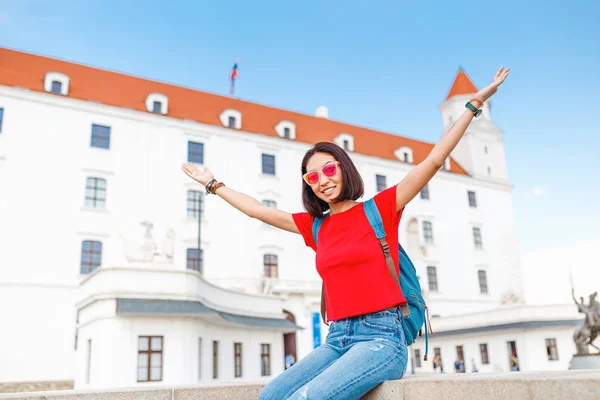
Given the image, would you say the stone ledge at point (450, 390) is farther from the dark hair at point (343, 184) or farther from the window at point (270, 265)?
the window at point (270, 265)

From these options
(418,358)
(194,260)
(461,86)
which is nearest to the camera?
(194,260)

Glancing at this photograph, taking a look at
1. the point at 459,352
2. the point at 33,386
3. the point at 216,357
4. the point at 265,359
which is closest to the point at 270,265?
the point at 265,359

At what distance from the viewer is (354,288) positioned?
3.18 meters

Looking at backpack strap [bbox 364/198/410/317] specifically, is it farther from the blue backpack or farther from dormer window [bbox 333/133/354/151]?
dormer window [bbox 333/133/354/151]

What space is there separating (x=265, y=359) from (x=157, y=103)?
16918 mm

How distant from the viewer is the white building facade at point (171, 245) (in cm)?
1948


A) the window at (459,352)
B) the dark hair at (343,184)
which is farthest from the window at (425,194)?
the dark hair at (343,184)

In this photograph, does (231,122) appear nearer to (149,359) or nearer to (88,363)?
(88,363)

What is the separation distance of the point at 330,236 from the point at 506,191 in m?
46.2

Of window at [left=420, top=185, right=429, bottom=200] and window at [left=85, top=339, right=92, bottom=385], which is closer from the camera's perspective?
window at [left=85, top=339, right=92, bottom=385]

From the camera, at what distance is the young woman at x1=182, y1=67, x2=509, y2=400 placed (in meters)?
2.91

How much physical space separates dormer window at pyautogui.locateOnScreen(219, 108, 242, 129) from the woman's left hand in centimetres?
3250

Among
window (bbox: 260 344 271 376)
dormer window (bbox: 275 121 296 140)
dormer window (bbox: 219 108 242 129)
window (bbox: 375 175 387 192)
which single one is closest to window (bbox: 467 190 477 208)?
window (bbox: 375 175 387 192)

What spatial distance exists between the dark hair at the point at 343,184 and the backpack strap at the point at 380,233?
7.3 inches
